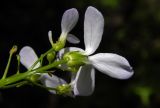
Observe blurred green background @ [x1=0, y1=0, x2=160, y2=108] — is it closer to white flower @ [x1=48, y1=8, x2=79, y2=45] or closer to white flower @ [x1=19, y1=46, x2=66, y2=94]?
white flower @ [x1=19, y1=46, x2=66, y2=94]

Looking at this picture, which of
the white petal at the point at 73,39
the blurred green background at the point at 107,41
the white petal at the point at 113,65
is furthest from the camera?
the blurred green background at the point at 107,41

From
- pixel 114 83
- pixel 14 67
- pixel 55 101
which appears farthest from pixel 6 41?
pixel 114 83

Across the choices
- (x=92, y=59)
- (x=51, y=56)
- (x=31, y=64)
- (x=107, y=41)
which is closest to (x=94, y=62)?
(x=92, y=59)

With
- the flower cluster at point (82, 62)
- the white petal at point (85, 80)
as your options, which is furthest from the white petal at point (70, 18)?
the white petal at point (85, 80)

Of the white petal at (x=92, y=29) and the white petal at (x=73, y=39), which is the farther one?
the white petal at (x=73, y=39)

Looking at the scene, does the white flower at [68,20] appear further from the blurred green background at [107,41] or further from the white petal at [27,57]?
the blurred green background at [107,41]

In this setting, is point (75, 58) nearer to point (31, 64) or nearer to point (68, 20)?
point (68, 20)

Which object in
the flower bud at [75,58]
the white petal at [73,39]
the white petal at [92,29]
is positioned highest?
the white petal at [92,29]
